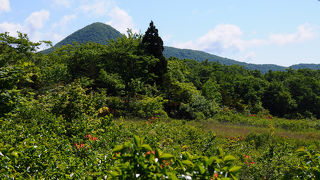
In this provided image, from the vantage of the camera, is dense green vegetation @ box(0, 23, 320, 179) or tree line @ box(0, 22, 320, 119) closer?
dense green vegetation @ box(0, 23, 320, 179)

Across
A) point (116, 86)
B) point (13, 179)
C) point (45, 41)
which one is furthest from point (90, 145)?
point (45, 41)

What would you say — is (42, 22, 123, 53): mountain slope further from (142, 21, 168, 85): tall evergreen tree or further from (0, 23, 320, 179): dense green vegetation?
(142, 21, 168, 85): tall evergreen tree

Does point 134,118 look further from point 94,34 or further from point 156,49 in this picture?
point 94,34

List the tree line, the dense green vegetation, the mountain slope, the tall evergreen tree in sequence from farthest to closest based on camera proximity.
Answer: the mountain slope
the tall evergreen tree
the tree line
the dense green vegetation

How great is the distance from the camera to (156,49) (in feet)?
60.3

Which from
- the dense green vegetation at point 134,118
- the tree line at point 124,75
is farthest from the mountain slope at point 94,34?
the tree line at point 124,75

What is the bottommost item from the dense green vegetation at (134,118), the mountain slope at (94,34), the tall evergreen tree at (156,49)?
the dense green vegetation at (134,118)

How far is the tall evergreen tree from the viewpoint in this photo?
18.0m

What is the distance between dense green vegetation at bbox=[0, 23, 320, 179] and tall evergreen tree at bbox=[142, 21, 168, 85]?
0.28 feet

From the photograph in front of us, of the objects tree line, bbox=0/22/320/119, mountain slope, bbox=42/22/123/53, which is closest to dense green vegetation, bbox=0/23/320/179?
tree line, bbox=0/22/320/119

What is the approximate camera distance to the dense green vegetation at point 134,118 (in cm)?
202

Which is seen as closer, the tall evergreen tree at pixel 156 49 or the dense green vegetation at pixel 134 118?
the dense green vegetation at pixel 134 118

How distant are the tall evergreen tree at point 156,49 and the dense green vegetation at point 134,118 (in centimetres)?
9

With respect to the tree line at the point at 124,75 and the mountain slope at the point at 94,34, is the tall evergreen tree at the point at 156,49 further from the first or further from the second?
the mountain slope at the point at 94,34
